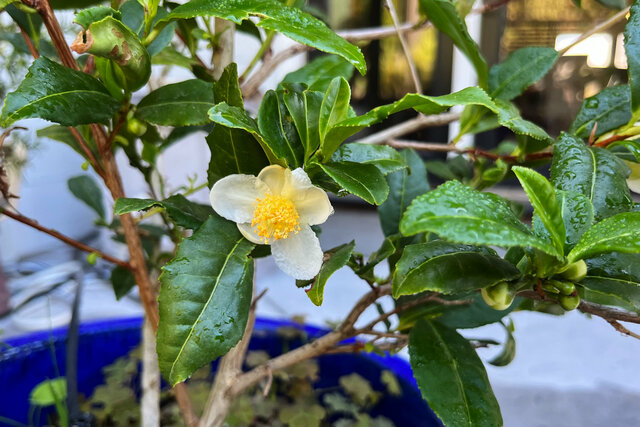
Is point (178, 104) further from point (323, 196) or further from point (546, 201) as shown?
point (546, 201)

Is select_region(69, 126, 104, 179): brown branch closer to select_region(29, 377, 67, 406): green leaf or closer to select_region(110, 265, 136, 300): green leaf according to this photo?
select_region(110, 265, 136, 300): green leaf

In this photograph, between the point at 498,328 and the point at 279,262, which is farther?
the point at 498,328

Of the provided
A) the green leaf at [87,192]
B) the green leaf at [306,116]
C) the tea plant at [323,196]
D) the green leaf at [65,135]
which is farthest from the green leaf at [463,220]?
the green leaf at [87,192]

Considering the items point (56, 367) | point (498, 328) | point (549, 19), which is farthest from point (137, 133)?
point (549, 19)

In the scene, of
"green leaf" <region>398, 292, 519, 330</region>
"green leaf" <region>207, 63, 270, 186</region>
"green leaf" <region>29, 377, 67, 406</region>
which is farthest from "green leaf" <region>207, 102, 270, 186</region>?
"green leaf" <region>29, 377, 67, 406</region>

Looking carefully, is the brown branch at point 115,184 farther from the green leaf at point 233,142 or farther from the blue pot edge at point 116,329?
the blue pot edge at point 116,329

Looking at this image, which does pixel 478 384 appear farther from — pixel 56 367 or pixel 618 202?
pixel 56 367
